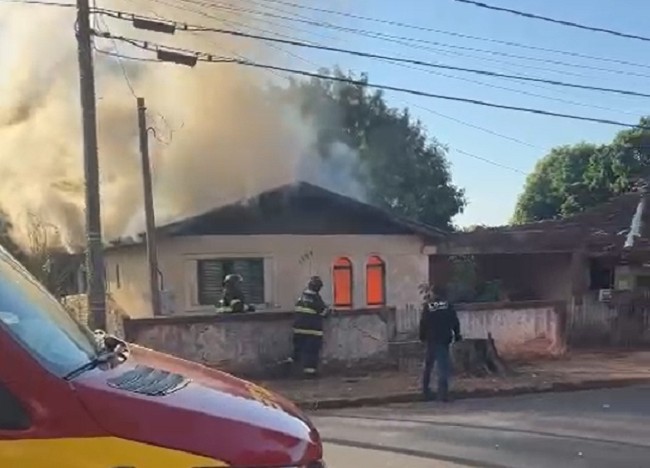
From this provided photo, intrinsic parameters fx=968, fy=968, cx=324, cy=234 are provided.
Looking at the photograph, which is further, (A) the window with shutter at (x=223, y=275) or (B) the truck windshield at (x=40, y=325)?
(A) the window with shutter at (x=223, y=275)

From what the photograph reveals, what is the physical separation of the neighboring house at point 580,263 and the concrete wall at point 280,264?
110 centimetres

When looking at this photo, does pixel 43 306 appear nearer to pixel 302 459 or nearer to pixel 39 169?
pixel 302 459

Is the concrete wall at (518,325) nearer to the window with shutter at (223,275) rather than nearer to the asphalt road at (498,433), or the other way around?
the asphalt road at (498,433)

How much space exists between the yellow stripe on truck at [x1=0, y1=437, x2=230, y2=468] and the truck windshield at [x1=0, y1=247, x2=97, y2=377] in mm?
235

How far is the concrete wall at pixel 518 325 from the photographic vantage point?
57.2 feet

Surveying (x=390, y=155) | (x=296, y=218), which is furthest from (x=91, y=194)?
(x=390, y=155)

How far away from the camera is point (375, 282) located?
22.2 meters

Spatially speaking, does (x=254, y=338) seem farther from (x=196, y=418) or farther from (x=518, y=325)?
(x=196, y=418)

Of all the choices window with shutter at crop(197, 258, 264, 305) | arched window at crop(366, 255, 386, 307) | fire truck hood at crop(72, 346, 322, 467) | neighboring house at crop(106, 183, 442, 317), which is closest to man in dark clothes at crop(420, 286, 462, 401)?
window with shutter at crop(197, 258, 264, 305)

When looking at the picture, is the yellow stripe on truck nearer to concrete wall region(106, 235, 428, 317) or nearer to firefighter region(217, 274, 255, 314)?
firefighter region(217, 274, 255, 314)

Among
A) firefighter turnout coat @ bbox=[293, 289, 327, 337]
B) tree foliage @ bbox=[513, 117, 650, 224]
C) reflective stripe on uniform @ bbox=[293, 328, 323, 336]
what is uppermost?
tree foliage @ bbox=[513, 117, 650, 224]

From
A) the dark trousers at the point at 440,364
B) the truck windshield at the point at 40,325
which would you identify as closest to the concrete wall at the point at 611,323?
the dark trousers at the point at 440,364

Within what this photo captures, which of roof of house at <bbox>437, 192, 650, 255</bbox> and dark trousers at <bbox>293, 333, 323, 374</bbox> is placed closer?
dark trousers at <bbox>293, 333, 323, 374</bbox>

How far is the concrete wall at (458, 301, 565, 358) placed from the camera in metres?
17.4
